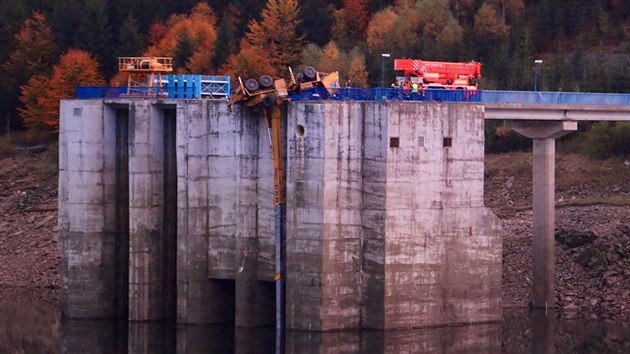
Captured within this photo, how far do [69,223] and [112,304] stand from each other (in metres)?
3.11

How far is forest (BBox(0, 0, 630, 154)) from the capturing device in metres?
92.1

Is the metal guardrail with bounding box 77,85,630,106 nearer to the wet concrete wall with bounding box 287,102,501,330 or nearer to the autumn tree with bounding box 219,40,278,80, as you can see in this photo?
the wet concrete wall with bounding box 287,102,501,330

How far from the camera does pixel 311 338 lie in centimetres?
6050

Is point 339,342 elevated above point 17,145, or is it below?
below

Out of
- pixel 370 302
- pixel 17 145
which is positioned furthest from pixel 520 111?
pixel 17 145

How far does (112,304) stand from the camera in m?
66.5

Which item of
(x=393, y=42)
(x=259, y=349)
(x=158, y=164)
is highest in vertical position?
(x=393, y=42)

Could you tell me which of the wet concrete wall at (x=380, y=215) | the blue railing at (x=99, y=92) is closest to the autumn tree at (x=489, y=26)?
the blue railing at (x=99, y=92)

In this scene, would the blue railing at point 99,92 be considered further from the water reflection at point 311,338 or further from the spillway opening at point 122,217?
the water reflection at point 311,338

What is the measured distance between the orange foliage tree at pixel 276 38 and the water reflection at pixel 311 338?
29669 millimetres

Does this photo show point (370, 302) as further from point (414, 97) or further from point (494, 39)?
point (494, 39)

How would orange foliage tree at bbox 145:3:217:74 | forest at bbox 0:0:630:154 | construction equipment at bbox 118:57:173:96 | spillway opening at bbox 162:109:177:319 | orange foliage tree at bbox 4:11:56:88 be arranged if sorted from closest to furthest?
spillway opening at bbox 162:109:177:319
construction equipment at bbox 118:57:173:96
forest at bbox 0:0:630:154
orange foliage tree at bbox 145:3:217:74
orange foliage tree at bbox 4:11:56:88

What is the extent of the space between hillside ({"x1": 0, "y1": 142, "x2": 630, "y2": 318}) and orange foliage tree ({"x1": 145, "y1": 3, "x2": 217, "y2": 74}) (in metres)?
8.14

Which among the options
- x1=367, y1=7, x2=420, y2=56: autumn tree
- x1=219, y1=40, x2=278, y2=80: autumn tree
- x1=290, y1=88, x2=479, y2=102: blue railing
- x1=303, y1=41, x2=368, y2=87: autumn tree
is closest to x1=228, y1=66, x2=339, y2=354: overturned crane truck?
x1=290, y1=88, x2=479, y2=102: blue railing
